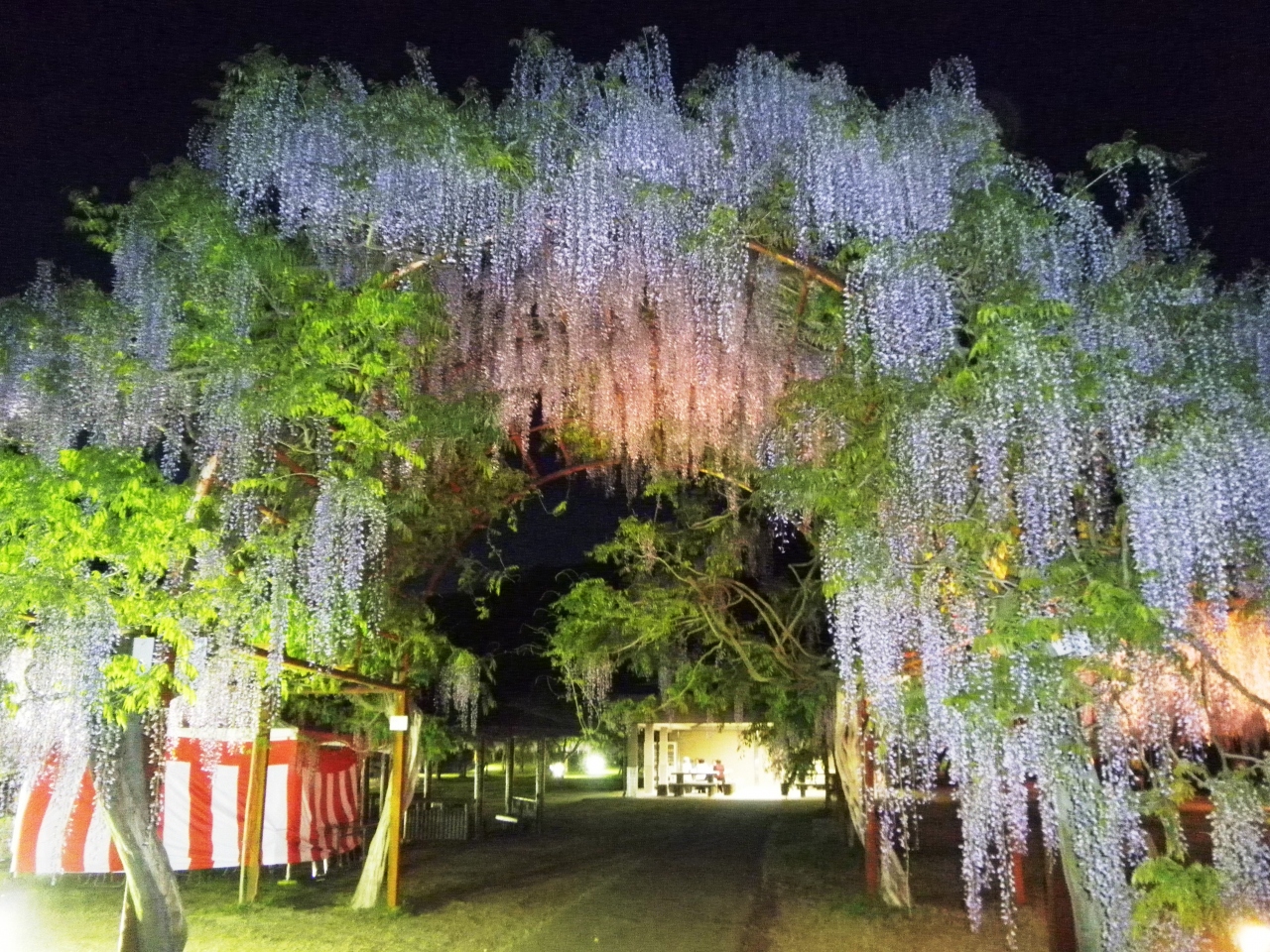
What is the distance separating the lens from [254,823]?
9609 millimetres

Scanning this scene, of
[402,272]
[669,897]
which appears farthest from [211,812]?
[402,272]

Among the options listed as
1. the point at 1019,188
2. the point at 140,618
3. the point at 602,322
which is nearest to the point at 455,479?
the point at 602,322

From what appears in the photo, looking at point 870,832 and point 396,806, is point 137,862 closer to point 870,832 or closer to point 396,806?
point 396,806

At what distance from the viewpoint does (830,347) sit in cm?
708

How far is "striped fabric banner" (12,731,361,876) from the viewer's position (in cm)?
872

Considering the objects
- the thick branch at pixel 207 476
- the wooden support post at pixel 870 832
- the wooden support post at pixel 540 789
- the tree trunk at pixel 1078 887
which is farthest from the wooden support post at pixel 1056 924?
the wooden support post at pixel 540 789

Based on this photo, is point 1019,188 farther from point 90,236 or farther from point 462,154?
point 90,236

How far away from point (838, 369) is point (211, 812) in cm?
753

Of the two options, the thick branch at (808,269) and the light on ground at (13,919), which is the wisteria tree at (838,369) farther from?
the light on ground at (13,919)

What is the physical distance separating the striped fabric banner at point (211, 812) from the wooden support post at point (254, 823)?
362 mm

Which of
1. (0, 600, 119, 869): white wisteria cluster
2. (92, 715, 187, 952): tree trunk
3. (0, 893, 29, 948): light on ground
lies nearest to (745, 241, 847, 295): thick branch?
(0, 600, 119, 869): white wisteria cluster

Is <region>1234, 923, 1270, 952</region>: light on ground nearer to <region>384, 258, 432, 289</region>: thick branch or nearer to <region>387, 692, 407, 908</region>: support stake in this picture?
<region>384, 258, 432, 289</region>: thick branch

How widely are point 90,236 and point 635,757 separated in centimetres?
2416

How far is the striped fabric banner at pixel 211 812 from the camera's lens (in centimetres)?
872
